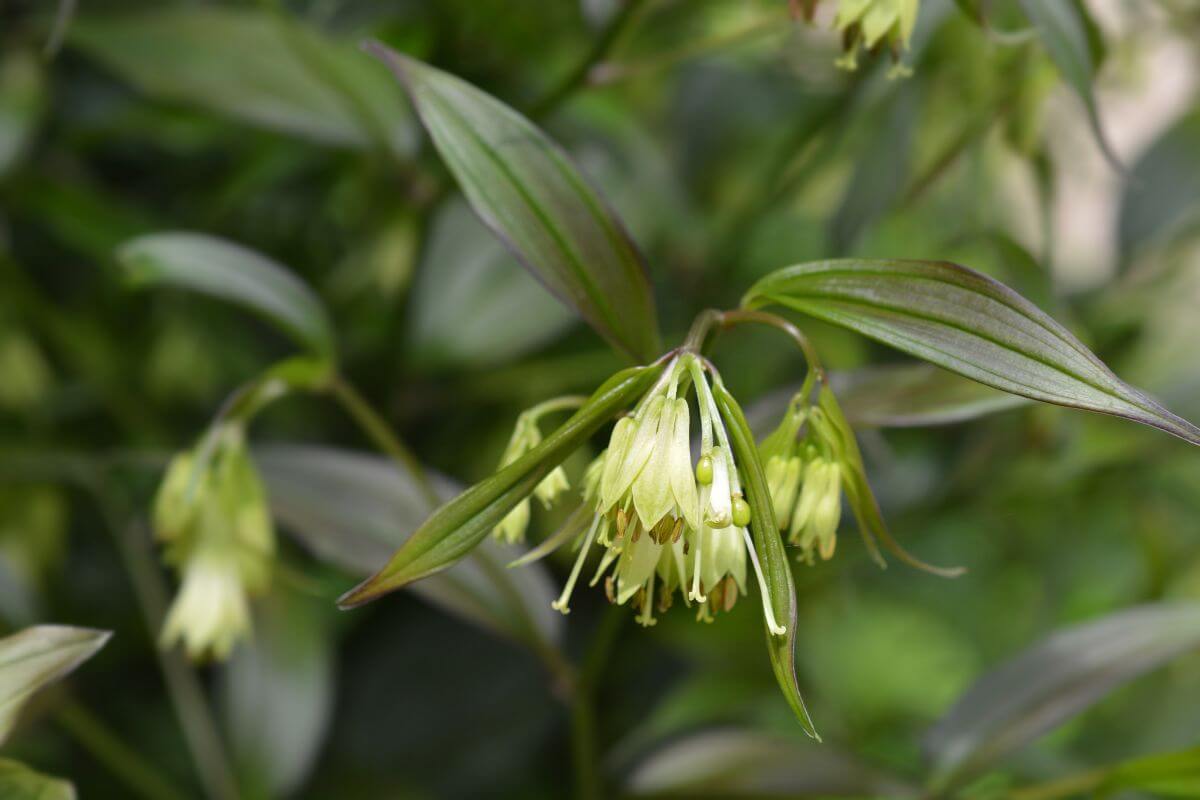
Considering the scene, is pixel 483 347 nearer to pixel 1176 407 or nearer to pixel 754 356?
pixel 754 356

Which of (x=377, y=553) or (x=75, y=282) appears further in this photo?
(x=75, y=282)

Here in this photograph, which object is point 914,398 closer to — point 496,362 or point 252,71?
point 496,362

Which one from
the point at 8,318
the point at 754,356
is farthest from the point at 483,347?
the point at 8,318

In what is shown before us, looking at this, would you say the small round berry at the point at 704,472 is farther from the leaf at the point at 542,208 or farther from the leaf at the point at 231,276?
the leaf at the point at 231,276

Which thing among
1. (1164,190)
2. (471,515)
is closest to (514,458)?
(471,515)

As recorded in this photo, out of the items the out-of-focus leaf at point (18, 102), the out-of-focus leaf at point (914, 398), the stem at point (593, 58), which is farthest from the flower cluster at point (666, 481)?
the out-of-focus leaf at point (18, 102)

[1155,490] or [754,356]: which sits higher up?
[754,356]
